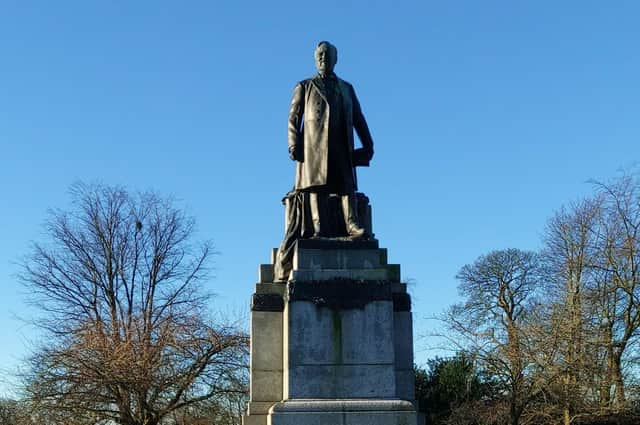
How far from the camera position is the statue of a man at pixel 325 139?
1164 centimetres

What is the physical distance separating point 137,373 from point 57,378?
2473 millimetres

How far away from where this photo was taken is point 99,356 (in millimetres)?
25219

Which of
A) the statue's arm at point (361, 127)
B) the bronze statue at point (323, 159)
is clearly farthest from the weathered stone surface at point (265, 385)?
the statue's arm at point (361, 127)

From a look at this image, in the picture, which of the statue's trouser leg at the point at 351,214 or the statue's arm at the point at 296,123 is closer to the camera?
the statue's trouser leg at the point at 351,214

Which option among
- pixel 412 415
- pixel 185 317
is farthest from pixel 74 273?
pixel 412 415

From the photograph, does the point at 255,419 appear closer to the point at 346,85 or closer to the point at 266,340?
the point at 266,340

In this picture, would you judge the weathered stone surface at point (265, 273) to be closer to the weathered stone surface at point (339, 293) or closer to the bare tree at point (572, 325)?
the weathered stone surface at point (339, 293)

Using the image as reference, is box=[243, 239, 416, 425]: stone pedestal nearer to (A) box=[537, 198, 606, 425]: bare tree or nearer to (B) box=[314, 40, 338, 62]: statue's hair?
(B) box=[314, 40, 338, 62]: statue's hair

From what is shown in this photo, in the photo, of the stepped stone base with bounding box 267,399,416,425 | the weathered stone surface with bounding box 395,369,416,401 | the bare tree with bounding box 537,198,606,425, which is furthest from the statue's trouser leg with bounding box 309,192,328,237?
the bare tree with bounding box 537,198,606,425

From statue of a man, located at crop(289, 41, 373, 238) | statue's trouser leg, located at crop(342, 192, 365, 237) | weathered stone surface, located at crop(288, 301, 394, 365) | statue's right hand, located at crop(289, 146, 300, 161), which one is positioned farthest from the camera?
statue's right hand, located at crop(289, 146, 300, 161)

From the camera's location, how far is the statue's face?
1199 cm

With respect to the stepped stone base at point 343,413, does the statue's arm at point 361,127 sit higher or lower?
higher

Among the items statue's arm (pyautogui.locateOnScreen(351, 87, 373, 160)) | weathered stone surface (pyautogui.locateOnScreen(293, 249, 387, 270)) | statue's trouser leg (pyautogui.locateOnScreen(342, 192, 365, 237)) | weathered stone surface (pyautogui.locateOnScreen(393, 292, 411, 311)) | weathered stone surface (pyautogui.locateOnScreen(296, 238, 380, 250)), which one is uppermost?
statue's arm (pyautogui.locateOnScreen(351, 87, 373, 160))

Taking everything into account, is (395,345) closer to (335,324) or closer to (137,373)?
(335,324)
